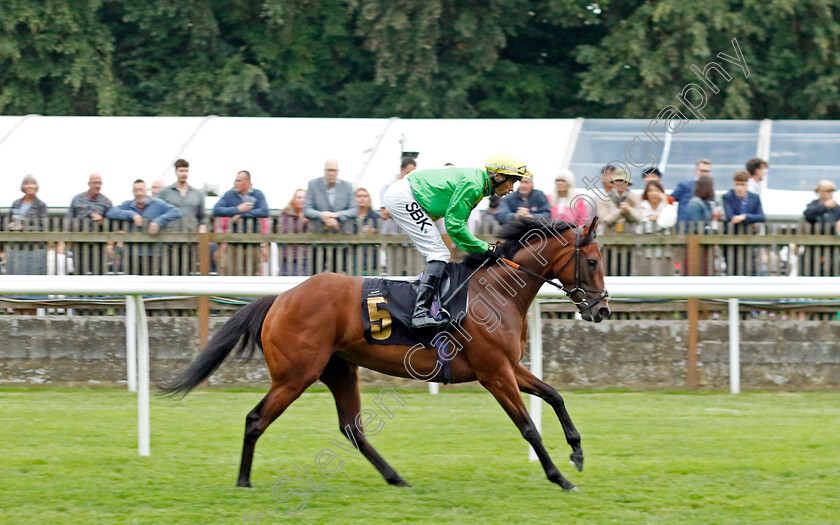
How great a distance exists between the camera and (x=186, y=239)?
9.93 meters

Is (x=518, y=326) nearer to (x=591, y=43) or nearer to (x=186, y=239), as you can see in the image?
(x=186, y=239)

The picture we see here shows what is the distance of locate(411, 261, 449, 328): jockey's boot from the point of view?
5.97 metres

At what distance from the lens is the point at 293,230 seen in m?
10.1

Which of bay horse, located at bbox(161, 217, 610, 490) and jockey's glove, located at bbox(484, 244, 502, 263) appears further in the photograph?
jockey's glove, located at bbox(484, 244, 502, 263)

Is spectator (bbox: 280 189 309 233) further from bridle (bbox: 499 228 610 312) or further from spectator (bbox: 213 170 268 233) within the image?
bridle (bbox: 499 228 610 312)

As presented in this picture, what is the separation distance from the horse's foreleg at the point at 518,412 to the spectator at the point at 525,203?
3912 millimetres

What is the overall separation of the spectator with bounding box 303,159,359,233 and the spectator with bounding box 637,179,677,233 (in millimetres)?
2553

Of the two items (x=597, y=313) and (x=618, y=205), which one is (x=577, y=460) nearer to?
(x=597, y=313)

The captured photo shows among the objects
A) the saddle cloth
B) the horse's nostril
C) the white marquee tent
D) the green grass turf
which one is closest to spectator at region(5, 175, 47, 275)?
the green grass turf

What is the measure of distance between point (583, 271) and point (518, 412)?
2.80ft

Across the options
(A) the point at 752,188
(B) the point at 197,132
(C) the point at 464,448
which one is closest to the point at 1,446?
(C) the point at 464,448

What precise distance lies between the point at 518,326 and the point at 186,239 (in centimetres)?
465

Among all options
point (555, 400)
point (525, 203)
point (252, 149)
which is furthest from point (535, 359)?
point (252, 149)

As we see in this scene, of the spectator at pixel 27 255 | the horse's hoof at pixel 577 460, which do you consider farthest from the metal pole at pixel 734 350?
the spectator at pixel 27 255
